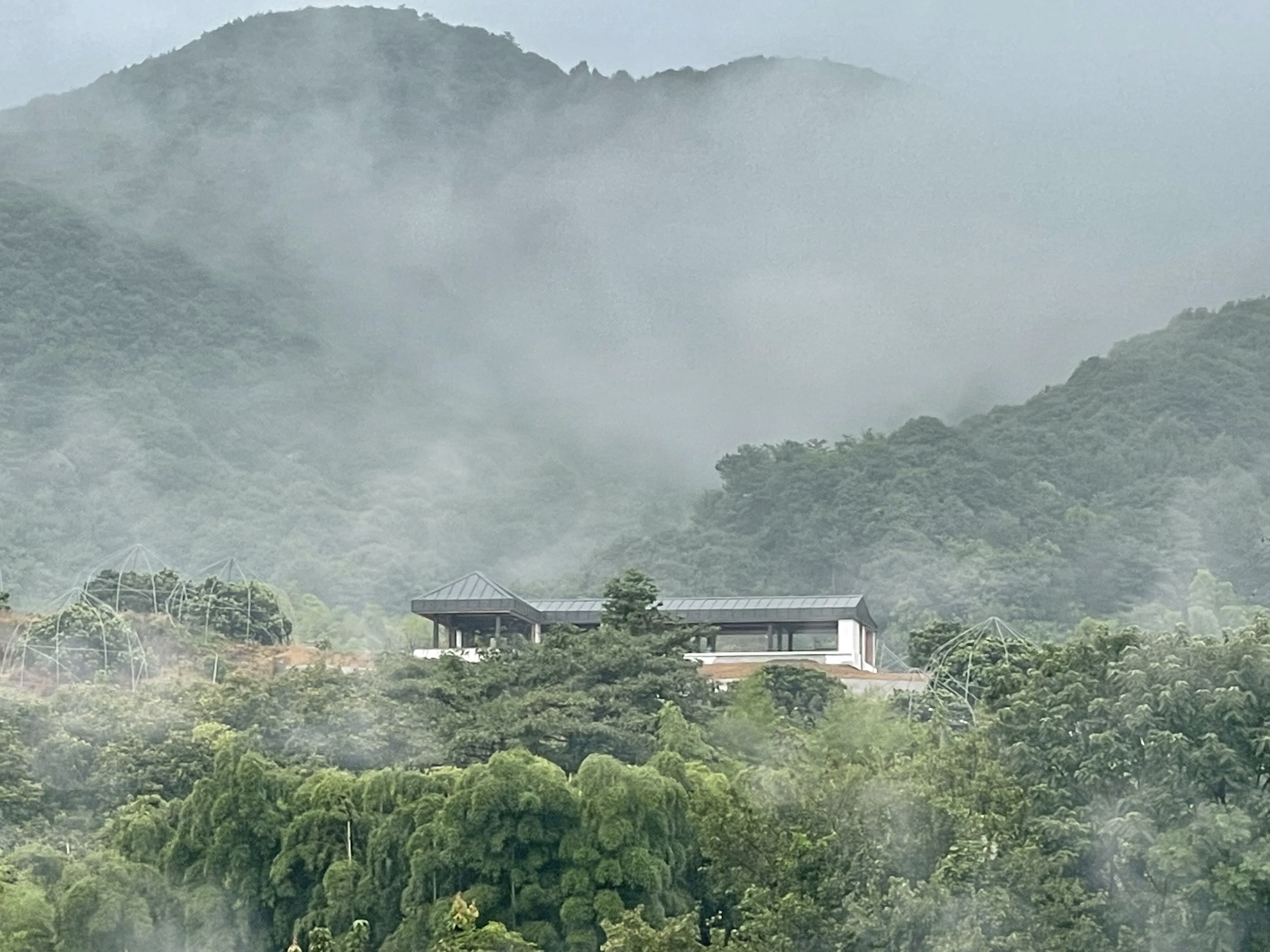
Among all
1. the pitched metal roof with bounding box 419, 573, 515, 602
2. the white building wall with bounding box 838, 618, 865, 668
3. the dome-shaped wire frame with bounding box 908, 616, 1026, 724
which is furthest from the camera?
the white building wall with bounding box 838, 618, 865, 668

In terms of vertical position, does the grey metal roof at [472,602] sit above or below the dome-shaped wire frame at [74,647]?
above

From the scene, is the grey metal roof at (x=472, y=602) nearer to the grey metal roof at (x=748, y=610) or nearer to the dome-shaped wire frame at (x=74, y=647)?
the grey metal roof at (x=748, y=610)

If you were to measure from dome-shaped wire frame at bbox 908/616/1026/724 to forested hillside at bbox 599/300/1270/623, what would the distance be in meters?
25.4

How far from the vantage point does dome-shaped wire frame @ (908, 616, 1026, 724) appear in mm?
32250

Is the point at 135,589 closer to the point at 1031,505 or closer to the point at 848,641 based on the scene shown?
the point at 848,641

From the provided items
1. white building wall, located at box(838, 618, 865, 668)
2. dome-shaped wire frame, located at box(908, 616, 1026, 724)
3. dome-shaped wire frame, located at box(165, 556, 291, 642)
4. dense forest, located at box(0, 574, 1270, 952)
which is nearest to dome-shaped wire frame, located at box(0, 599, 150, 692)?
dome-shaped wire frame, located at box(165, 556, 291, 642)

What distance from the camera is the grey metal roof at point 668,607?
4050 cm

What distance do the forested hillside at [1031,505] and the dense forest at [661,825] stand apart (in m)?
38.5

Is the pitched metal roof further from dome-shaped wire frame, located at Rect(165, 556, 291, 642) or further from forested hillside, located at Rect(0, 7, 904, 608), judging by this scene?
forested hillside, located at Rect(0, 7, 904, 608)

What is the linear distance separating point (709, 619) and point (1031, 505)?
32.5 metres

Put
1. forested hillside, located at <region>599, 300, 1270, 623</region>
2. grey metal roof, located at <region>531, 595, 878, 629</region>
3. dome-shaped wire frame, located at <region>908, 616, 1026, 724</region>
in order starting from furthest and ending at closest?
forested hillside, located at <region>599, 300, 1270, 623</region> < grey metal roof, located at <region>531, 595, 878, 629</region> < dome-shaped wire frame, located at <region>908, 616, 1026, 724</region>

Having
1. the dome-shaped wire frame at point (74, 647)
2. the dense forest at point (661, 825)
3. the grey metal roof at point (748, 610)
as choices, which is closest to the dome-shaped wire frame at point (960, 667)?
the grey metal roof at point (748, 610)

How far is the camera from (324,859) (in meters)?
21.0

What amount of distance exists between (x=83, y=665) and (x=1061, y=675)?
73.9 feet
